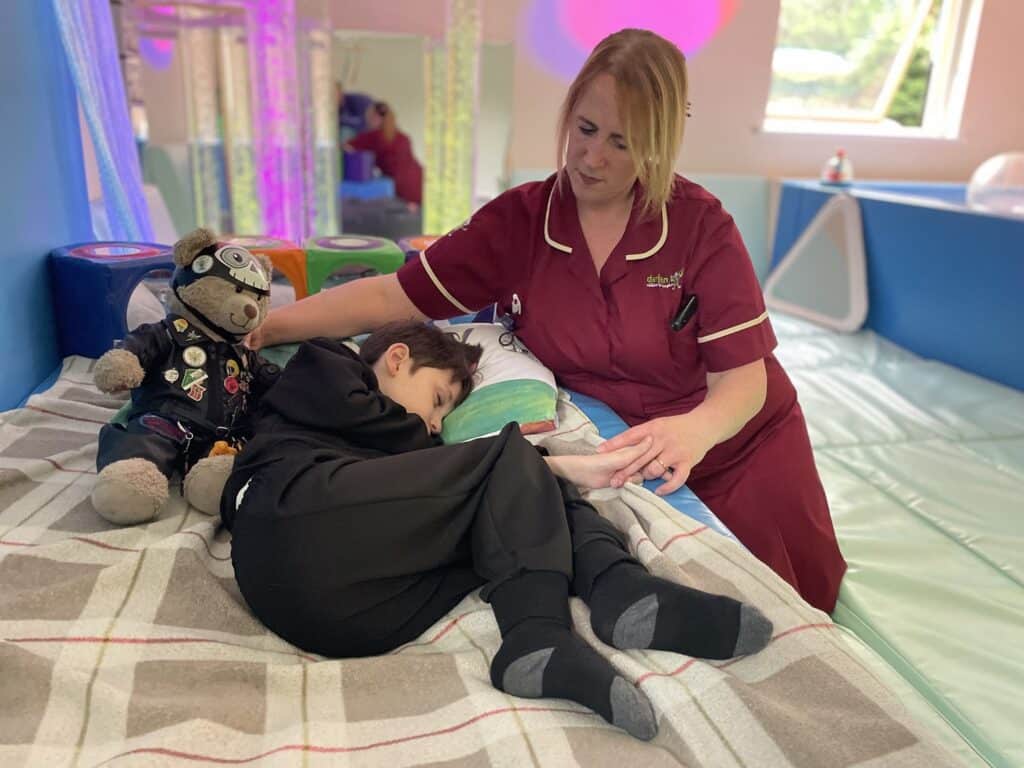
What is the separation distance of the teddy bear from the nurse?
0.45 feet

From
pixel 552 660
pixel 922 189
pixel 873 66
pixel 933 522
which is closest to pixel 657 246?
pixel 552 660

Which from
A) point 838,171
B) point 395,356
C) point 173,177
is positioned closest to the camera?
point 395,356

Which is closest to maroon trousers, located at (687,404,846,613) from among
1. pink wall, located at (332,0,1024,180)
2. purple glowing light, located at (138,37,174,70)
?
pink wall, located at (332,0,1024,180)

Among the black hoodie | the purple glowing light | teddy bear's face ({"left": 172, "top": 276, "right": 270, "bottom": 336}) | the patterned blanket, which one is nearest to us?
the patterned blanket

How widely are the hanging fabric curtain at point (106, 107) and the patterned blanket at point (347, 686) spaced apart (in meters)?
1.09

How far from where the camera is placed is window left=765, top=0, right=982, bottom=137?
3.48 metres

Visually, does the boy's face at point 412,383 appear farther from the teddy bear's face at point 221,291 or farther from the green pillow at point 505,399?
the teddy bear's face at point 221,291

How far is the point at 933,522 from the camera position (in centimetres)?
156

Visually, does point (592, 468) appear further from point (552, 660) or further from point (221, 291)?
point (221, 291)

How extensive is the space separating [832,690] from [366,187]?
2542 mm

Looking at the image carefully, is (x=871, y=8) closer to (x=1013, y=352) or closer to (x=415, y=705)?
(x=1013, y=352)

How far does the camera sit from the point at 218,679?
762 mm

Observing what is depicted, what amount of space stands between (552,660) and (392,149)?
247cm

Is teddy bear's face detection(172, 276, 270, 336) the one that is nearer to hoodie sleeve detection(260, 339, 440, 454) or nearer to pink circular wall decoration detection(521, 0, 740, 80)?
hoodie sleeve detection(260, 339, 440, 454)
